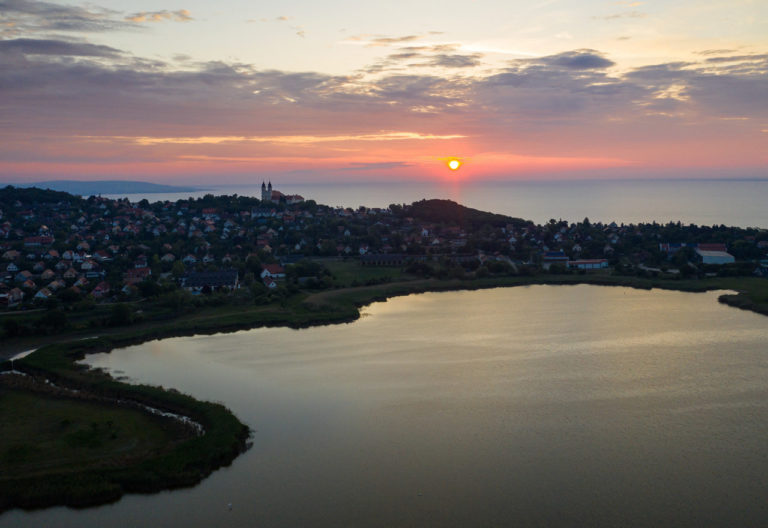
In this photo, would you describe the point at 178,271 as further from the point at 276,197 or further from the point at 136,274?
the point at 276,197

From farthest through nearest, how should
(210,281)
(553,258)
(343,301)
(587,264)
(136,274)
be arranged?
(553,258), (587,264), (136,274), (210,281), (343,301)

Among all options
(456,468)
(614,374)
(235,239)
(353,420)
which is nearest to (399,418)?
(353,420)

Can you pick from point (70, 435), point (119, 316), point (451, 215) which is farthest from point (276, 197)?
point (70, 435)

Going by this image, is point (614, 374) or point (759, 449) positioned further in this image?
point (614, 374)

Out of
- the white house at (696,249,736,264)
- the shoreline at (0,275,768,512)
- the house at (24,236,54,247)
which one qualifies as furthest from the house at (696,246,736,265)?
the house at (24,236,54,247)

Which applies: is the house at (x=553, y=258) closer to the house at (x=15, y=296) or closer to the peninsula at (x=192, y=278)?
the peninsula at (x=192, y=278)

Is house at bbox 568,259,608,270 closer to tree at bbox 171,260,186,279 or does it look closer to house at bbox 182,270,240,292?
house at bbox 182,270,240,292

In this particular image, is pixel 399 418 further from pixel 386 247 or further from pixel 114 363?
pixel 386 247
